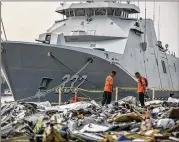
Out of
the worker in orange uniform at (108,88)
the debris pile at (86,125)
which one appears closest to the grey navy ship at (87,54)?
the worker in orange uniform at (108,88)

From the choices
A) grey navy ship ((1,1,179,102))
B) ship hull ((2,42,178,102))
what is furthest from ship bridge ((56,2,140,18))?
ship hull ((2,42,178,102))

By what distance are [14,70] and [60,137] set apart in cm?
1356

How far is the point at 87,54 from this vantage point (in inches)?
882

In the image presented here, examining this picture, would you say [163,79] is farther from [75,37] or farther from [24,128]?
[24,128]

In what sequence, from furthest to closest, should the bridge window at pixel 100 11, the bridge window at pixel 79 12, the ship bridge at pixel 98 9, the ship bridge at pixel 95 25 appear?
the bridge window at pixel 79 12, the bridge window at pixel 100 11, the ship bridge at pixel 98 9, the ship bridge at pixel 95 25

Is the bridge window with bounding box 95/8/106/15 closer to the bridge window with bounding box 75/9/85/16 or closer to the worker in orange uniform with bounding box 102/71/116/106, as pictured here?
the bridge window with bounding box 75/9/85/16

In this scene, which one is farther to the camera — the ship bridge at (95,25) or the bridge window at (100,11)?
the bridge window at (100,11)

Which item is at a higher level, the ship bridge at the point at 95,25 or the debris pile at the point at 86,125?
the ship bridge at the point at 95,25

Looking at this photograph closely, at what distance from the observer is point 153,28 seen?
29.2 meters

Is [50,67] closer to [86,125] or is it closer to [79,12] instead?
[79,12]

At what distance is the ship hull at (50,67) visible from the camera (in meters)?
22.3

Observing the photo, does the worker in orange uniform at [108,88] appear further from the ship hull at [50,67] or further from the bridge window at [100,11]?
the bridge window at [100,11]

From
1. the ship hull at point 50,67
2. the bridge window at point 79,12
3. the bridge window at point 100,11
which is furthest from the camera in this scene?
the bridge window at point 79,12

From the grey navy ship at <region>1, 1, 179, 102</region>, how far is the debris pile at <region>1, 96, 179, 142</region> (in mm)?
7606
